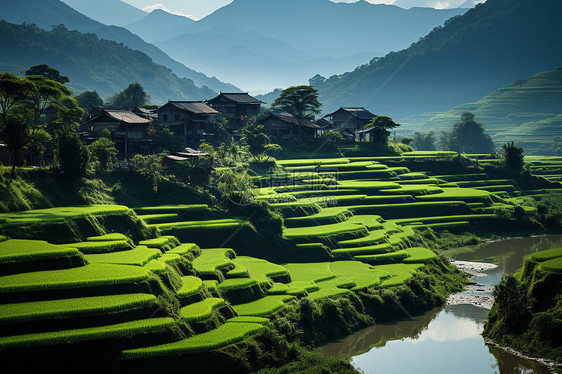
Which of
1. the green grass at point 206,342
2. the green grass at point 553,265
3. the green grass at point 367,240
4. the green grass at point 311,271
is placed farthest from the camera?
the green grass at point 367,240

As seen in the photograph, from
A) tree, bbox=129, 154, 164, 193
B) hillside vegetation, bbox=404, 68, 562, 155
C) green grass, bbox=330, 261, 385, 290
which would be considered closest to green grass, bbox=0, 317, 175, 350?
green grass, bbox=330, 261, 385, 290

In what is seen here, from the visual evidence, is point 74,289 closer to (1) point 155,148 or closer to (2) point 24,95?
(2) point 24,95

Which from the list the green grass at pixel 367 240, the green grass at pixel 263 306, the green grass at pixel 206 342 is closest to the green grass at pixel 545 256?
the green grass at pixel 367 240

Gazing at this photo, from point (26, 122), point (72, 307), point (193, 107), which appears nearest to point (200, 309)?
point (72, 307)

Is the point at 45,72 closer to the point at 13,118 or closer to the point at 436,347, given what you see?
the point at 13,118

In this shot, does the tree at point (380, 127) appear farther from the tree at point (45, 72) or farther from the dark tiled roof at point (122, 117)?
the tree at point (45, 72)

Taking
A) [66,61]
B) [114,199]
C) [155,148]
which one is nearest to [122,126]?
[155,148]

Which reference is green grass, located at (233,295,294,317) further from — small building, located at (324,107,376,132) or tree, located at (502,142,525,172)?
tree, located at (502,142,525,172)
